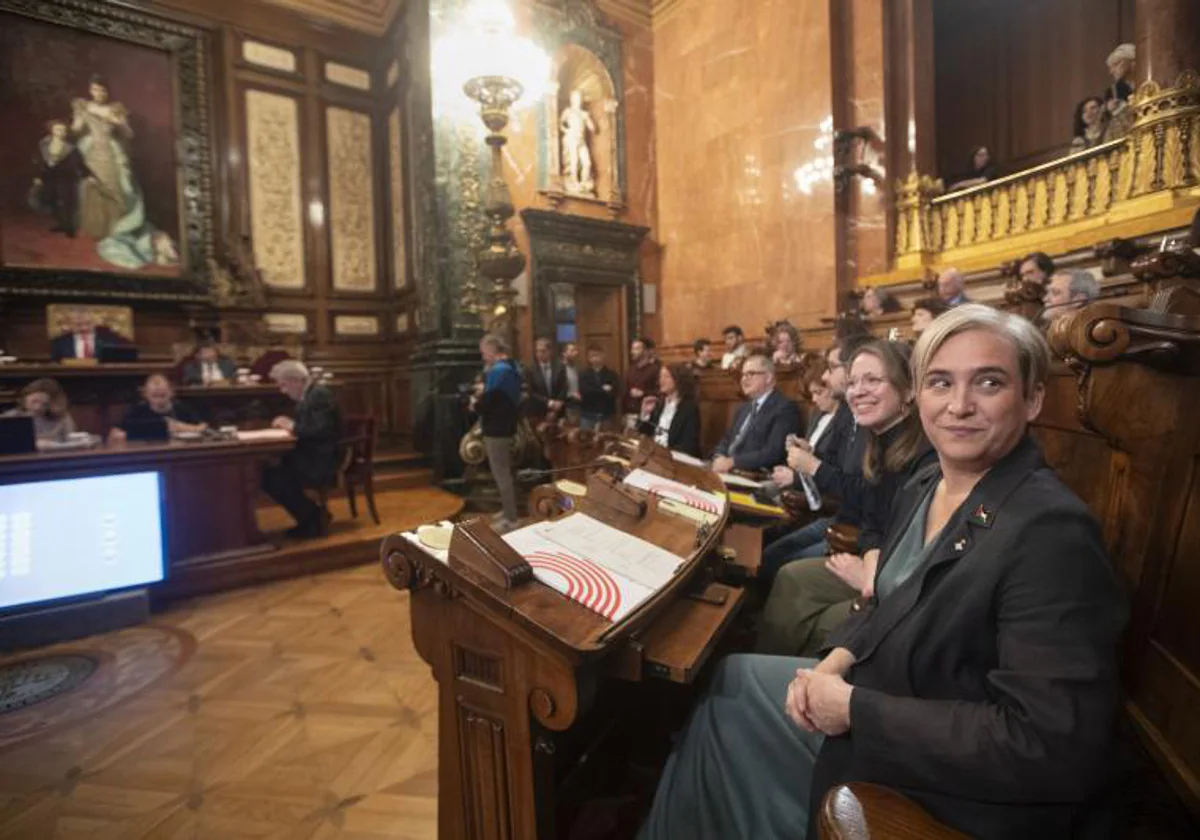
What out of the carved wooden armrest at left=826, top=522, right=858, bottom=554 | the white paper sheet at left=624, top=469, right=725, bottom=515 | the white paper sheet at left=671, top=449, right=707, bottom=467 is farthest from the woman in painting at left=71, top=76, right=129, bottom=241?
the carved wooden armrest at left=826, top=522, right=858, bottom=554

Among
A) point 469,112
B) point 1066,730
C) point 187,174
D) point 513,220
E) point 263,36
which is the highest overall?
point 263,36

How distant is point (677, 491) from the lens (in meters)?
2.28

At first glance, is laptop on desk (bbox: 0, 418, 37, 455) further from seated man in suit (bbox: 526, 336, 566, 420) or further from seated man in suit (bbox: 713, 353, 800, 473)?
seated man in suit (bbox: 713, 353, 800, 473)

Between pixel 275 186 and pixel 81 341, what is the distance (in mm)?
2906

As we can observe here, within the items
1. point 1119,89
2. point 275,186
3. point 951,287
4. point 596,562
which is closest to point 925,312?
point 951,287

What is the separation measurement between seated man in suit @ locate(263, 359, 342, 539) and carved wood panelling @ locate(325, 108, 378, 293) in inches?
159

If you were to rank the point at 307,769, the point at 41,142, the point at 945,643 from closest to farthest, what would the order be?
the point at 945,643, the point at 307,769, the point at 41,142

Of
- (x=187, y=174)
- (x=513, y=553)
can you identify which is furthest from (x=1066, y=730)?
(x=187, y=174)

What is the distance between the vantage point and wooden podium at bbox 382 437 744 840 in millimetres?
1143

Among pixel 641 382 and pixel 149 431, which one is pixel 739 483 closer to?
pixel 641 382

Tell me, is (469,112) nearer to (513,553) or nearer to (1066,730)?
(513,553)

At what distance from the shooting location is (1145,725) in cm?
105

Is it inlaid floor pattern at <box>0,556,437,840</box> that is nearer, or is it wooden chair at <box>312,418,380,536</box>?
inlaid floor pattern at <box>0,556,437,840</box>

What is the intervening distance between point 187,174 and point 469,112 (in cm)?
361
